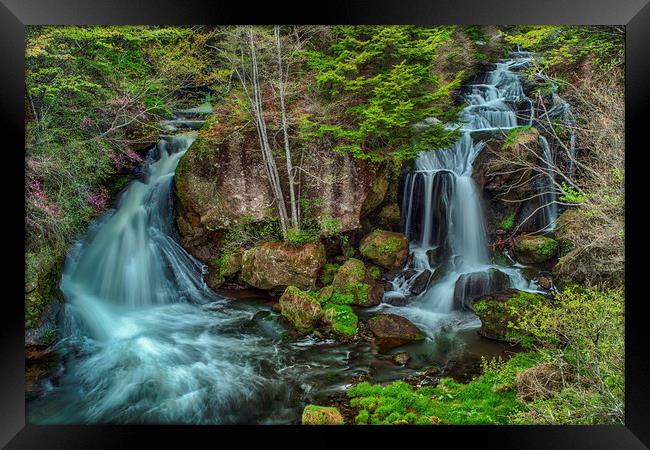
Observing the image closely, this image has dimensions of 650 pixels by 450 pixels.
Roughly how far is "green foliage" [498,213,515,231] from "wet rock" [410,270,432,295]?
124 centimetres

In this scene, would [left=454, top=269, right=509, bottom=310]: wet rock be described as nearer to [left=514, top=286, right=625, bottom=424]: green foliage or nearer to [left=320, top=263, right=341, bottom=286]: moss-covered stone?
[left=514, top=286, right=625, bottom=424]: green foliage

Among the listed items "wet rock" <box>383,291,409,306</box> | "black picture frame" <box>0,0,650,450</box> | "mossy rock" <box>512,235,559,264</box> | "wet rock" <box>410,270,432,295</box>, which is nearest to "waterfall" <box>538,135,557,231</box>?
"mossy rock" <box>512,235,559,264</box>

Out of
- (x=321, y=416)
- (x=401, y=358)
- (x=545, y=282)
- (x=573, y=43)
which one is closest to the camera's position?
(x=321, y=416)

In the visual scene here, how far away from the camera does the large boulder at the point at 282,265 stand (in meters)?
4.51

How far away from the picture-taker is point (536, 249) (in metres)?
4.53

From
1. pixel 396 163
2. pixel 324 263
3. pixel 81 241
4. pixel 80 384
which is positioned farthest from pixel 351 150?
pixel 80 384

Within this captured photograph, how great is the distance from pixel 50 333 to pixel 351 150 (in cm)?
403

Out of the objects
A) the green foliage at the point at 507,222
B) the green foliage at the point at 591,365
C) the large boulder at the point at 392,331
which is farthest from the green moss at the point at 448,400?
the green foliage at the point at 507,222

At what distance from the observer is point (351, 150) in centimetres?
452

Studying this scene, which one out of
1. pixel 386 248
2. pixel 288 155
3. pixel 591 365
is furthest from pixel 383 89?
pixel 591 365

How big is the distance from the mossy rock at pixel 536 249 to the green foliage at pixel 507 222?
0.29 metres

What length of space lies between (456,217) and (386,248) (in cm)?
113

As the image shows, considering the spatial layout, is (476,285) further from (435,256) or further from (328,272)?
(328,272)
